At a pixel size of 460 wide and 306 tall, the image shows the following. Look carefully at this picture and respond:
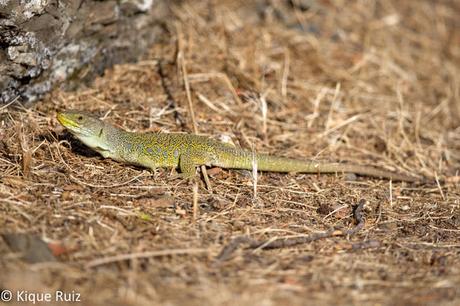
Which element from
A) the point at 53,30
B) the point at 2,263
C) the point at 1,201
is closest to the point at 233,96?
the point at 53,30

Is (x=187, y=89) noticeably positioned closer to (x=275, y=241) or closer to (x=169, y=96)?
(x=169, y=96)

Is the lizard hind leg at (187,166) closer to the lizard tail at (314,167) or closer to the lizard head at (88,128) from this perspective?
the lizard tail at (314,167)

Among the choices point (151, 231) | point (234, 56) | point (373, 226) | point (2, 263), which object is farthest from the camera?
point (234, 56)

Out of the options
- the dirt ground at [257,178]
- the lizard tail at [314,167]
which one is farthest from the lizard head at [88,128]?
the lizard tail at [314,167]

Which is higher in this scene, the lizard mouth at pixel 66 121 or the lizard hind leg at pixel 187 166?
the lizard mouth at pixel 66 121

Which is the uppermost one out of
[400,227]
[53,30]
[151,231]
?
[53,30]

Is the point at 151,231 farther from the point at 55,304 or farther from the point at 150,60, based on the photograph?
the point at 150,60

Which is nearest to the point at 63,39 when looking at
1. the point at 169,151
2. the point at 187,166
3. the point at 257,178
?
the point at 169,151

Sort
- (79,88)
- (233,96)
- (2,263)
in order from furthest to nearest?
1. (233,96)
2. (79,88)
3. (2,263)
